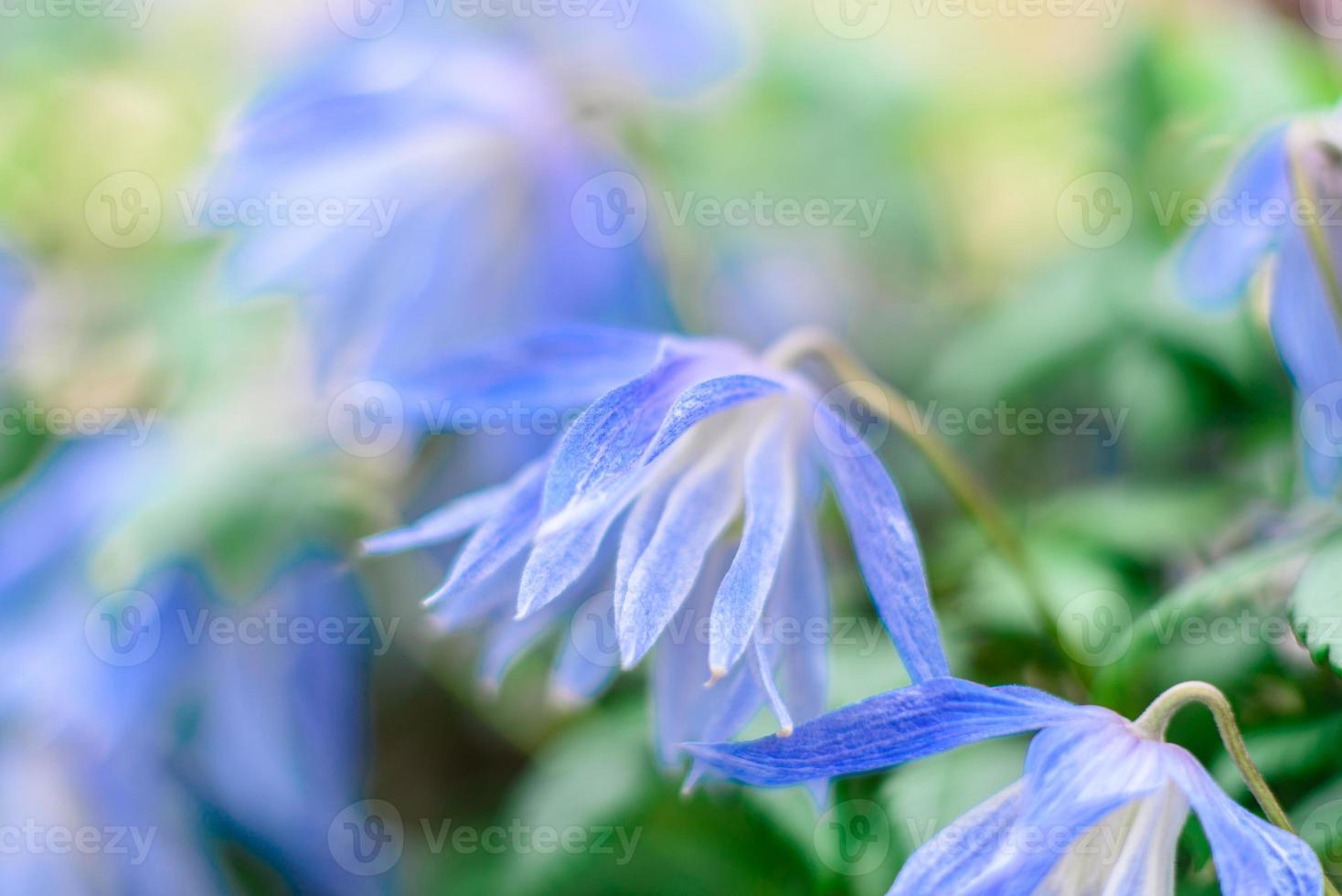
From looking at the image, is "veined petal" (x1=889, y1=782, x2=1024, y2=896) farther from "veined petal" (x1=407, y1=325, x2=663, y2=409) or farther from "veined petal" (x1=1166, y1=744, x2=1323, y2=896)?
"veined petal" (x1=407, y1=325, x2=663, y2=409)

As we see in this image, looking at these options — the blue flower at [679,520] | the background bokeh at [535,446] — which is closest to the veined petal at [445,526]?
the blue flower at [679,520]

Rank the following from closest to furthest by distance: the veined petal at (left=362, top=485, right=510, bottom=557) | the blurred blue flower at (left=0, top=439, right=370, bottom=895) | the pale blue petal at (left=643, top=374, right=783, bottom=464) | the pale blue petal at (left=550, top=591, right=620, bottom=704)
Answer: the pale blue petal at (left=643, top=374, right=783, bottom=464) → the veined petal at (left=362, top=485, right=510, bottom=557) → the pale blue petal at (left=550, top=591, right=620, bottom=704) → the blurred blue flower at (left=0, top=439, right=370, bottom=895)

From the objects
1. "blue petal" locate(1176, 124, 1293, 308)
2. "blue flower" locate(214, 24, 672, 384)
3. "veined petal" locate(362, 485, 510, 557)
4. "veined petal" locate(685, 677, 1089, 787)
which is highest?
"blue flower" locate(214, 24, 672, 384)

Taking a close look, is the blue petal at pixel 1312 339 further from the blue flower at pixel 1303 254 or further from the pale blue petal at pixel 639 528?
the pale blue petal at pixel 639 528

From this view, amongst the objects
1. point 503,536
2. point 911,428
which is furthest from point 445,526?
point 911,428

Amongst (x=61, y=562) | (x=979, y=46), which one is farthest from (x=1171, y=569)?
(x=979, y=46)

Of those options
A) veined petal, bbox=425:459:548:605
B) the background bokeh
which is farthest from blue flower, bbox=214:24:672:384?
veined petal, bbox=425:459:548:605

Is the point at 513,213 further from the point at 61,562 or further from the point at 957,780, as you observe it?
the point at 957,780
